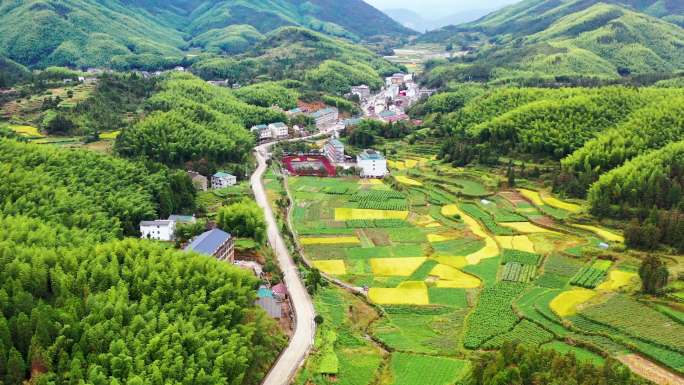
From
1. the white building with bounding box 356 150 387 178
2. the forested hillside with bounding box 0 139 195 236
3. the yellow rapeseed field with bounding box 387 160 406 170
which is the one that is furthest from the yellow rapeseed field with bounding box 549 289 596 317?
the yellow rapeseed field with bounding box 387 160 406 170

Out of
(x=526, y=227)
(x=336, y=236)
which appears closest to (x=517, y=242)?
(x=526, y=227)

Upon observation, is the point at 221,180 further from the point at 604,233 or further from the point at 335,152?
the point at 604,233

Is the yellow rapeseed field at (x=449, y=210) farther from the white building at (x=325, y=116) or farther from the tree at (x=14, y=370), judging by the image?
the white building at (x=325, y=116)

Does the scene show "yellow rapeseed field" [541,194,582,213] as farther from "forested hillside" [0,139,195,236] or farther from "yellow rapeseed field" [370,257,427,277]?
"forested hillside" [0,139,195,236]

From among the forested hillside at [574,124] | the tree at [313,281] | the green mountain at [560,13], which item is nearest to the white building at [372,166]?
the forested hillside at [574,124]

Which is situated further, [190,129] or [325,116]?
[325,116]

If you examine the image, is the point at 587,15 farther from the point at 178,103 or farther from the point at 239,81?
the point at 178,103
